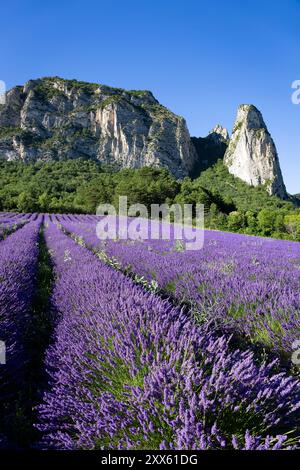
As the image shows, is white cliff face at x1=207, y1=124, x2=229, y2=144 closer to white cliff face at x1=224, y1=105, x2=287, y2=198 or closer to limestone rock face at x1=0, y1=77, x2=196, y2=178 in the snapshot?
white cliff face at x1=224, y1=105, x2=287, y2=198

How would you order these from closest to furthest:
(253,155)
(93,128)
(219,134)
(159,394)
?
1. (159,394)
2. (93,128)
3. (253,155)
4. (219,134)

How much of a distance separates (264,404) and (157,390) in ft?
1.60

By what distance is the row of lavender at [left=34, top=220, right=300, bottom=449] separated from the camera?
1297mm

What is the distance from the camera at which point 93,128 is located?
97.5 metres

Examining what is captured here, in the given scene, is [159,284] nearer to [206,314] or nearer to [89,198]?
[206,314]

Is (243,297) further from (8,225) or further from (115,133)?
(115,133)

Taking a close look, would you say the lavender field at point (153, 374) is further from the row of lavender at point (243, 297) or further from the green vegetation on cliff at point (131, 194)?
the green vegetation on cliff at point (131, 194)

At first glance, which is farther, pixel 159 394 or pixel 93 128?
pixel 93 128

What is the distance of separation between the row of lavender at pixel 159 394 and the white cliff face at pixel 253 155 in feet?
314

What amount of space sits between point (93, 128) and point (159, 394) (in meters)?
104

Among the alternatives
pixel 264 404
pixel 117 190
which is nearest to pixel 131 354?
pixel 264 404

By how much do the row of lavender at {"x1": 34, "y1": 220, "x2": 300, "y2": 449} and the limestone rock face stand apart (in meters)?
89.0

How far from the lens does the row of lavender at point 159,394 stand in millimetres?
1297

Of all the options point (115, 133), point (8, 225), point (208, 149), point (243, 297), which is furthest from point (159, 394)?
point (208, 149)
